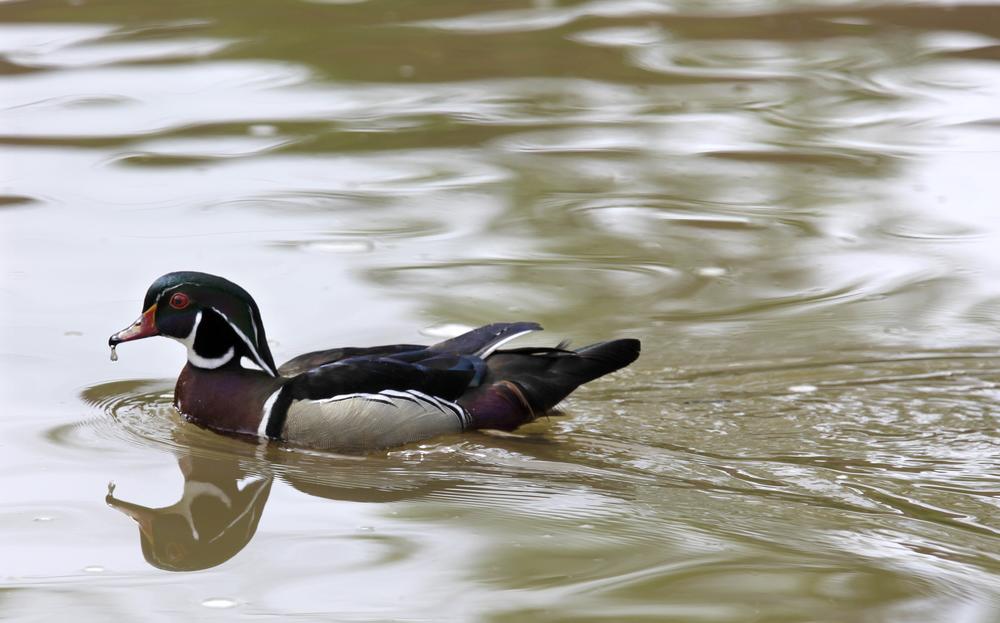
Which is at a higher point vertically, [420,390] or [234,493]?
[420,390]

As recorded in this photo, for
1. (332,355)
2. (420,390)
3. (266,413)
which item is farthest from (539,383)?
(266,413)

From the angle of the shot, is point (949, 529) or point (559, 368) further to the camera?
point (559, 368)

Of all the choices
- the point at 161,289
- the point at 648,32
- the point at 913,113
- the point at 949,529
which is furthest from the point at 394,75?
the point at 949,529

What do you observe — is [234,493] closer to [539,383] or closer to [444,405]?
[444,405]

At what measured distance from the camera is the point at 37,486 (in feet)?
22.3

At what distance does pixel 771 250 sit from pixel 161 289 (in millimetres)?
3858

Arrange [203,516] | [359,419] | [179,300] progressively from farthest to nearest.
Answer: [179,300] < [359,419] < [203,516]

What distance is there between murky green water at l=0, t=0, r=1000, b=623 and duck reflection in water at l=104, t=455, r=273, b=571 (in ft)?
0.07

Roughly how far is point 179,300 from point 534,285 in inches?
90.8

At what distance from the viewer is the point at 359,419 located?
24.1ft

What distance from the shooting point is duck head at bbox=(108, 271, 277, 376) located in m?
7.61

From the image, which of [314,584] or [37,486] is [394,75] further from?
[314,584]

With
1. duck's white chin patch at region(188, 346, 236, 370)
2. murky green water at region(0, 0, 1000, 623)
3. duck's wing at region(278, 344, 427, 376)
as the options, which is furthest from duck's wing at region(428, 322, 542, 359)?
duck's white chin patch at region(188, 346, 236, 370)

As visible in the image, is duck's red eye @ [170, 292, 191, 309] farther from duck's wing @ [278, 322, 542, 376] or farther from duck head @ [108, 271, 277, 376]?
duck's wing @ [278, 322, 542, 376]
